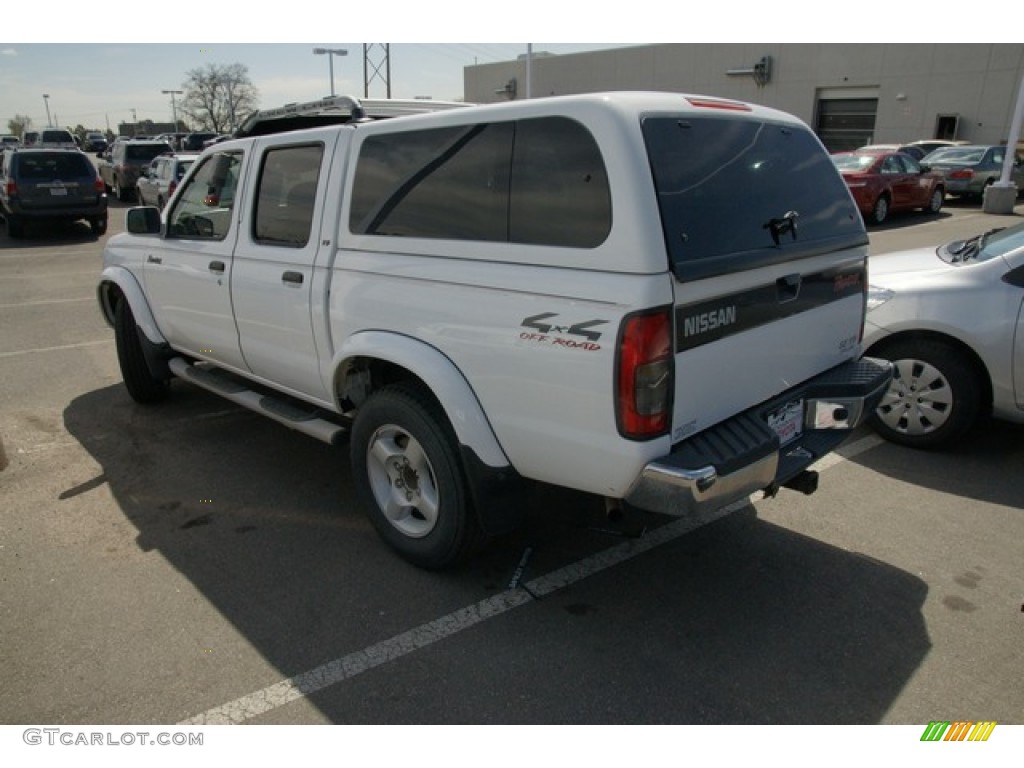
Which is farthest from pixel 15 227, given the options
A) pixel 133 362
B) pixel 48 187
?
pixel 133 362

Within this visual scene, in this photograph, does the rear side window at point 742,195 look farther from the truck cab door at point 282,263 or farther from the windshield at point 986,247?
the truck cab door at point 282,263

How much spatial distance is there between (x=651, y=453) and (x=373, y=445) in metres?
1.49

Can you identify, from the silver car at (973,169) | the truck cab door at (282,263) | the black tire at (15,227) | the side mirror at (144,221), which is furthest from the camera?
the silver car at (973,169)

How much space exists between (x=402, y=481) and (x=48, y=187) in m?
15.3

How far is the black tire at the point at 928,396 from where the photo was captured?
4.50 metres

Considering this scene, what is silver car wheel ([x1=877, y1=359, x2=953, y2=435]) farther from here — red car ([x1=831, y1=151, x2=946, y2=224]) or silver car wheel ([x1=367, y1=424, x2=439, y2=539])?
red car ([x1=831, y1=151, x2=946, y2=224])

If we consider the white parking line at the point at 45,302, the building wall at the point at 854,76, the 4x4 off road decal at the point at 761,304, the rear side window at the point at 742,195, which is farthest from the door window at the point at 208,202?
the building wall at the point at 854,76

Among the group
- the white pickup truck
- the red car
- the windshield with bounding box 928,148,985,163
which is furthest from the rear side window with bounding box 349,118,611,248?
the windshield with bounding box 928,148,985,163

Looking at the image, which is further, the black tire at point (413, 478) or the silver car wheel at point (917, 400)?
the silver car wheel at point (917, 400)

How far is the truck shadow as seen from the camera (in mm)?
2625

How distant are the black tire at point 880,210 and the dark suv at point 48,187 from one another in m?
16.8

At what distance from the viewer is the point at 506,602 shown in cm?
322

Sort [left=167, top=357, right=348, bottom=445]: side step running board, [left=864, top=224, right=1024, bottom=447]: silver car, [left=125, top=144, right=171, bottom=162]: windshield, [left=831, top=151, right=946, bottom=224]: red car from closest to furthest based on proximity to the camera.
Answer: [left=167, top=357, right=348, bottom=445]: side step running board → [left=864, top=224, right=1024, bottom=447]: silver car → [left=831, top=151, right=946, bottom=224]: red car → [left=125, top=144, right=171, bottom=162]: windshield
